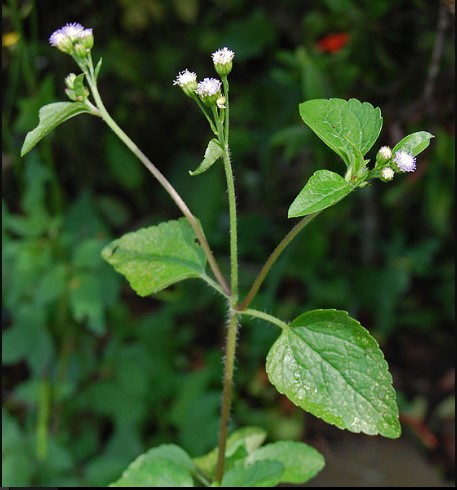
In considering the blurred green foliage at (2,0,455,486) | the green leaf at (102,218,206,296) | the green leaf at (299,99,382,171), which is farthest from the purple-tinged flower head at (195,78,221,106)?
the blurred green foliage at (2,0,455,486)

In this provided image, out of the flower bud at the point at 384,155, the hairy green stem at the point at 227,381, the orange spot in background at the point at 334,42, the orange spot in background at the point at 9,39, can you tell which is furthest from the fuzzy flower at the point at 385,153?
the orange spot in background at the point at 9,39

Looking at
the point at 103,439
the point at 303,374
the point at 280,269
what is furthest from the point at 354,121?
the point at 103,439

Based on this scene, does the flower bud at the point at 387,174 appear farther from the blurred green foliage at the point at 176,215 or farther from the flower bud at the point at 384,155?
the blurred green foliage at the point at 176,215

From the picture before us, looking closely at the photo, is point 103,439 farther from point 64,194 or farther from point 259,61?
point 259,61

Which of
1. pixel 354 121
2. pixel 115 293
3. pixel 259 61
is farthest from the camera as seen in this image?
pixel 259 61

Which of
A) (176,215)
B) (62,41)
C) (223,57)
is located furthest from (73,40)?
(176,215)

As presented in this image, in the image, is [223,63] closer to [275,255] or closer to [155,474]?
[275,255]

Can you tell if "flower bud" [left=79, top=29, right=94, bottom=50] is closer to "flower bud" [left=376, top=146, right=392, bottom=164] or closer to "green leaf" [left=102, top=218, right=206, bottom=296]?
"green leaf" [left=102, top=218, right=206, bottom=296]
